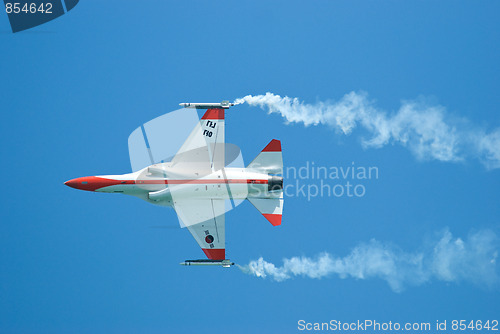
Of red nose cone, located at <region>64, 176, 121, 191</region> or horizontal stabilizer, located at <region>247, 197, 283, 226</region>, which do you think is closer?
red nose cone, located at <region>64, 176, 121, 191</region>

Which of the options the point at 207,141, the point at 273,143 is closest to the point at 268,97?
the point at 273,143

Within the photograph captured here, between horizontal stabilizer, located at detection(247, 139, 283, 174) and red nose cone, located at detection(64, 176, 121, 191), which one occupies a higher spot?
horizontal stabilizer, located at detection(247, 139, 283, 174)

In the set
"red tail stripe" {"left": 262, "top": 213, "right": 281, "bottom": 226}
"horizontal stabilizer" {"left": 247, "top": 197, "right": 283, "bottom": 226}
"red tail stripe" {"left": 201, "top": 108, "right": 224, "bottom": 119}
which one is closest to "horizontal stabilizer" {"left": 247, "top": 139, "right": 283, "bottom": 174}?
"horizontal stabilizer" {"left": 247, "top": 197, "right": 283, "bottom": 226}

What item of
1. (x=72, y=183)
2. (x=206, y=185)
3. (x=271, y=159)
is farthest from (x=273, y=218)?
(x=72, y=183)

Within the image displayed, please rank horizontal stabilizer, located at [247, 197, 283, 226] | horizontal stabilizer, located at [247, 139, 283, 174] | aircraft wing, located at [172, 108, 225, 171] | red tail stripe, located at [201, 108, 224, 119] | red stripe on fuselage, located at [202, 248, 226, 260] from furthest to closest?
red tail stripe, located at [201, 108, 224, 119]
red stripe on fuselage, located at [202, 248, 226, 260]
aircraft wing, located at [172, 108, 225, 171]
horizontal stabilizer, located at [247, 139, 283, 174]
horizontal stabilizer, located at [247, 197, 283, 226]

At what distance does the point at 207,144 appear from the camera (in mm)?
23250

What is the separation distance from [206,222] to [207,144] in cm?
398

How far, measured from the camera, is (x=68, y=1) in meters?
24.6

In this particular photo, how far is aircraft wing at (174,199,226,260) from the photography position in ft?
74.5

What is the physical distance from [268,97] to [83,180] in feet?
33.1

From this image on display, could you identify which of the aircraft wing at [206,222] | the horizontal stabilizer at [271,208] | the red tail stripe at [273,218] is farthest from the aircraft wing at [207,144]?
the red tail stripe at [273,218]

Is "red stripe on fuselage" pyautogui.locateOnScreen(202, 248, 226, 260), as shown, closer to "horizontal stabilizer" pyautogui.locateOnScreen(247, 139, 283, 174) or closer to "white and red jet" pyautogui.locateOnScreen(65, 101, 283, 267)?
"white and red jet" pyautogui.locateOnScreen(65, 101, 283, 267)

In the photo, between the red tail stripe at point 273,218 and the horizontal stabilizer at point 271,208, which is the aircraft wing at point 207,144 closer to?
the horizontal stabilizer at point 271,208

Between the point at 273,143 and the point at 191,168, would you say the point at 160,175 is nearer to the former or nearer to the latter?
the point at 191,168
